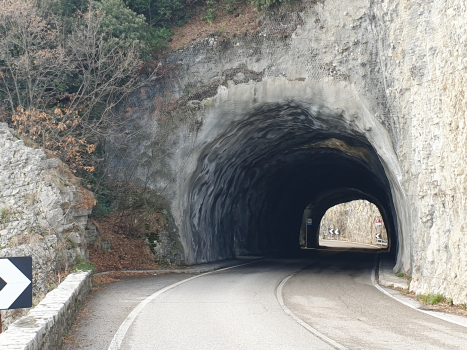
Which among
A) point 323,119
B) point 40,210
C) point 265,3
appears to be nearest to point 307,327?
point 40,210

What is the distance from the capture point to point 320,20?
18469 millimetres

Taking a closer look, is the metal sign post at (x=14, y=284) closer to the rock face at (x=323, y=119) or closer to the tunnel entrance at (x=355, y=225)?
the rock face at (x=323, y=119)

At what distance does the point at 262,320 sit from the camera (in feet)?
31.2

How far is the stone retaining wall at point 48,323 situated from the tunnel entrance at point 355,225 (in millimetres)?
53480

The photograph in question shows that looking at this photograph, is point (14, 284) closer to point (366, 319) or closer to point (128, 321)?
point (128, 321)

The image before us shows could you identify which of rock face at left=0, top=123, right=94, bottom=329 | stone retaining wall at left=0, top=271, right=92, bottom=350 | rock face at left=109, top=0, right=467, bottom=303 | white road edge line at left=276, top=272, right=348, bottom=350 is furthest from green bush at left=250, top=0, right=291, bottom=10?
stone retaining wall at left=0, top=271, right=92, bottom=350

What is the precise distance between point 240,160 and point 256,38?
20.4ft

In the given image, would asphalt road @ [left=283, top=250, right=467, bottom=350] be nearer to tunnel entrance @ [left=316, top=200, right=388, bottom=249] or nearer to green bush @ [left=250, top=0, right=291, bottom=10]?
green bush @ [left=250, top=0, right=291, bottom=10]

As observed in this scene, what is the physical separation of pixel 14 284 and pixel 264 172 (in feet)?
76.3

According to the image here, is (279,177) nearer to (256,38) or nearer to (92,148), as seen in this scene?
(256,38)

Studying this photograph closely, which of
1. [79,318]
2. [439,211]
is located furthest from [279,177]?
[79,318]

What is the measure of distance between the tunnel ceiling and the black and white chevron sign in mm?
14576

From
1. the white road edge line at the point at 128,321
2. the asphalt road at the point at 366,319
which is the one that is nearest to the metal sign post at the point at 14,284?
the white road edge line at the point at 128,321

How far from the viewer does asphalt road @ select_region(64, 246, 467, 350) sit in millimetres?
7656
